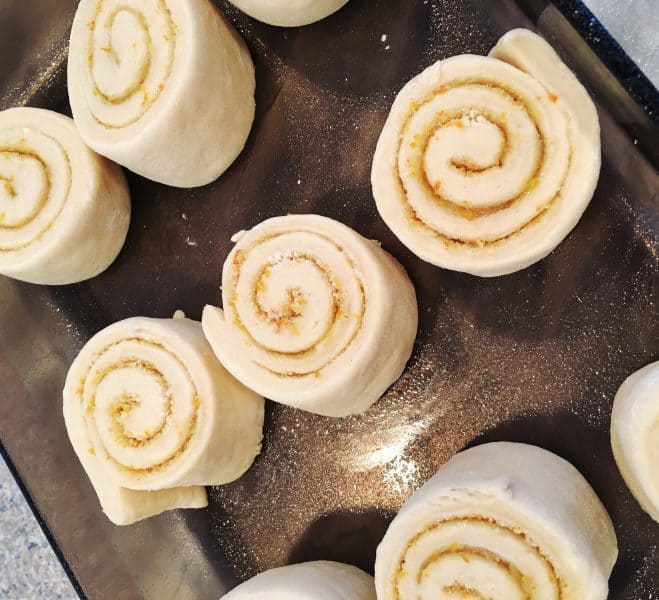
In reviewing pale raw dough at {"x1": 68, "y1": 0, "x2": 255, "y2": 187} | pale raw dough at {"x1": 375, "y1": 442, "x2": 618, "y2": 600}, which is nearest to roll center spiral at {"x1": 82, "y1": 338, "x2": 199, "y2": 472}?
pale raw dough at {"x1": 68, "y1": 0, "x2": 255, "y2": 187}

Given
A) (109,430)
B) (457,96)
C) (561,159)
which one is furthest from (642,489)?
(109,430)

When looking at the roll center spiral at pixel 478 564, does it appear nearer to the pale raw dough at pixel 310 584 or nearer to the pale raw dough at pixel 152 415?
the pale raw dough at pixel 310 584

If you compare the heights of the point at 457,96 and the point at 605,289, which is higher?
the point at 457,96

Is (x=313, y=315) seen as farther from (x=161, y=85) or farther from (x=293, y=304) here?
(x=161, y=85)

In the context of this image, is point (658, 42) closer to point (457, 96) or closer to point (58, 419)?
point (457, 96)

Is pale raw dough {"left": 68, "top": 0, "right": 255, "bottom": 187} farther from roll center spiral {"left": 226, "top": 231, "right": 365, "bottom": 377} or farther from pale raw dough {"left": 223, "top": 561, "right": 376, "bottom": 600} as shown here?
pale raw dough {"left": 223, "top": 561, "right": 376, "bottom": 600}

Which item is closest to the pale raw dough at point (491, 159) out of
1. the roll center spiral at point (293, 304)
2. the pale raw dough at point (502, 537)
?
the roll center spiral at point (293, 304)

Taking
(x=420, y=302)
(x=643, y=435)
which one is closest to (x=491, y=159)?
(x=420, y=302)
